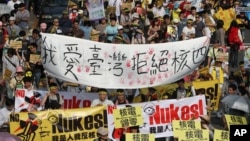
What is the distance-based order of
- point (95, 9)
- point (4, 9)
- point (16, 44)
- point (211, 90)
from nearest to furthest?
point (211, 90)
point (16, 44)
point (95, 9)
point (4, 9)

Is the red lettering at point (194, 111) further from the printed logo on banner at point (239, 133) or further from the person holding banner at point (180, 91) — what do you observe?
the printed logo on banner at point (239, 133)

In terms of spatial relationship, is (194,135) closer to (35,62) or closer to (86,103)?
(86,103)

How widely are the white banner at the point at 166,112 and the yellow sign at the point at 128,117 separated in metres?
0.16

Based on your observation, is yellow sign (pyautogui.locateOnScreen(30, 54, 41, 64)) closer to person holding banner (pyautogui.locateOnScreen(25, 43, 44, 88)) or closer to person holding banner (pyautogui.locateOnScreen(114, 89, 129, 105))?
person holding banner (pyautogui.locateOnScreen(25, 43, 44, 88))

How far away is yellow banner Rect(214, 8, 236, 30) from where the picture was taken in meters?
22.5

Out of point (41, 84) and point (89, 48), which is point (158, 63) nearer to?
point (89, 48)

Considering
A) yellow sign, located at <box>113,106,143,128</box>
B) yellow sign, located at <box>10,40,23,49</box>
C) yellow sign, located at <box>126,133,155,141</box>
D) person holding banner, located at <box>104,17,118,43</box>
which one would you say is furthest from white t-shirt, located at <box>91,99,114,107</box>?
person holding banner, located at <box>104,17,118,43</box>

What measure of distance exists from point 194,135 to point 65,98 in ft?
9.79

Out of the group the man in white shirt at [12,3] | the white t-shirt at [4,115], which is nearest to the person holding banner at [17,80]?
the white t-shirt at [4,115]

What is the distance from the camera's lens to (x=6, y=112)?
14.5 metres

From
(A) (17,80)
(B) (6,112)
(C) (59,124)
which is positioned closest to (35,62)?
(A) (17,80)

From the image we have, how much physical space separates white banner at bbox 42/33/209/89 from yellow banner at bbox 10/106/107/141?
987mm

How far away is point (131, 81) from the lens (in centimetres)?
1450

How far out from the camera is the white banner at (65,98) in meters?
14.6
